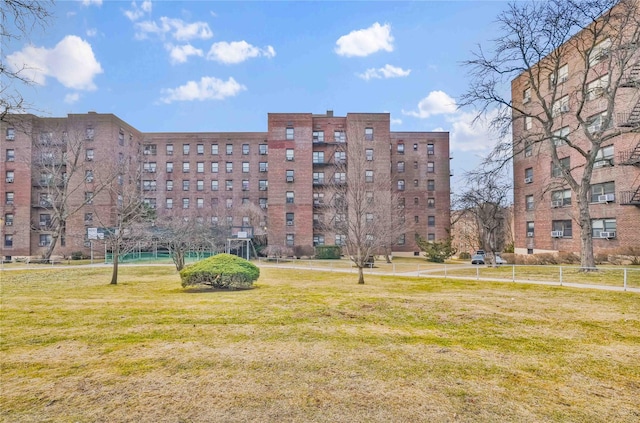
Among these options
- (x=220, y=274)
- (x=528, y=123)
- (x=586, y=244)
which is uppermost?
(x=528, y=123)

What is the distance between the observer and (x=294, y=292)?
539 inches

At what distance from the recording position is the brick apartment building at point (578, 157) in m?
23.8

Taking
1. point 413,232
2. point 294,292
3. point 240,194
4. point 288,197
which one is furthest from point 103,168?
point 413,232

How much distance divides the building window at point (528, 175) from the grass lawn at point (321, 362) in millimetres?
30573

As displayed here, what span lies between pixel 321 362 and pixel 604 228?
33.0 metres

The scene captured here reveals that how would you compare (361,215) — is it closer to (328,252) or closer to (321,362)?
(321,362)

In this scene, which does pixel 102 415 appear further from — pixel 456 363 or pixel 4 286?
pixel 4 286

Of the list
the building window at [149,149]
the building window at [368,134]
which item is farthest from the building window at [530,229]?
the building window at [149,149]

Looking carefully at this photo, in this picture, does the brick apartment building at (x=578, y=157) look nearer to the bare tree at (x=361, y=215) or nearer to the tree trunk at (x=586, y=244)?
the tree trunk at (x=586, y=244)

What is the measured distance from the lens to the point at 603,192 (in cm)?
2927

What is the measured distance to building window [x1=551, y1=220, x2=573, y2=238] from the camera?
→ 106 feet

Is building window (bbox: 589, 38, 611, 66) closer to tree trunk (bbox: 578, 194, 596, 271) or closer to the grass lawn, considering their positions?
tree trunk (bbox: 578, 194, 596, 271)

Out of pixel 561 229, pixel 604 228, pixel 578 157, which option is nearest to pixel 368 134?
pixel 578 157

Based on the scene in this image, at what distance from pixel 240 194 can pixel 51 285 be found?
128 feet
